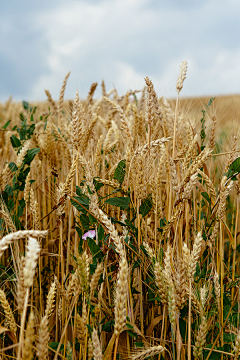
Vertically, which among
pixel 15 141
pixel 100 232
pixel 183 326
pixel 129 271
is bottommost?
pixel 183 326

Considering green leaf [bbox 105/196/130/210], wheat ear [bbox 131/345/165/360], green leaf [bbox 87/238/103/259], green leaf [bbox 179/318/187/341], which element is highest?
green leaf [bbox 105/196/130/210]

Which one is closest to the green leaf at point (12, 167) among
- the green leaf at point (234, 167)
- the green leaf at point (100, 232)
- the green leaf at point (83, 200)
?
the green leaf at point (83, 200)

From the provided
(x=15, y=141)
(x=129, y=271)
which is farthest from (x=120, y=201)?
(x=15, y=141)

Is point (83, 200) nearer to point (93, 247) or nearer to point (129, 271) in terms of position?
point (93, 247)

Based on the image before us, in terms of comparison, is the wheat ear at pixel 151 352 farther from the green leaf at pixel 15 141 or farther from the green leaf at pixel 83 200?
the green leaf at pixel 15 141

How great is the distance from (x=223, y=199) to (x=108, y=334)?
54 cm

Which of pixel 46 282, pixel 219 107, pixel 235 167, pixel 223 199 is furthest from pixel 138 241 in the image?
pixel 219 107

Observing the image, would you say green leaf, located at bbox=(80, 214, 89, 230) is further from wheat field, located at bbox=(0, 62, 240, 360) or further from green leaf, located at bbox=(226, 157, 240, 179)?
green leaf, located at bbox=(226, 157, 240, 179)

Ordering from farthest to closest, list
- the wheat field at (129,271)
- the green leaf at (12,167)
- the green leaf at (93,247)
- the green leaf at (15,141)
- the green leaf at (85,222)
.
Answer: the green leaf at (15,141) < the green leaf at (12,167) < the green leaf at (85,222) < the green leaf at (93,247) < the wheat field at (129,271)

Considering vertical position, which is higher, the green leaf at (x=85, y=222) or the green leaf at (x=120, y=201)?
the green leaf at (x=120, y=201)

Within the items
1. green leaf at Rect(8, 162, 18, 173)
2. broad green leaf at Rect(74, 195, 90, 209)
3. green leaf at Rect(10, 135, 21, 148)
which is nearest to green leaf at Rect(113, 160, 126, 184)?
broad green leaf at Rect(74, 195, 90, 209)

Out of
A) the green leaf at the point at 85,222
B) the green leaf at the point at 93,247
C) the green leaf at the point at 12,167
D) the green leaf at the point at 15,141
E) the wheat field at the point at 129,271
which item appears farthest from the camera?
the green leaf at the point at 15,141

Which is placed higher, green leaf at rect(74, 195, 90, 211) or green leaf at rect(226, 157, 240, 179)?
green leaf at rect(226, 157, 240, 179)

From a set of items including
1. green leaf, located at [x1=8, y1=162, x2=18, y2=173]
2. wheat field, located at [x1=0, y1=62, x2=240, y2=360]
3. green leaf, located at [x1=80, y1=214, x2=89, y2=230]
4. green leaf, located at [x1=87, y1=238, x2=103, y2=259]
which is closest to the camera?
wheat field, located at [x1=0, y1=62, x2=240, y2=360]
